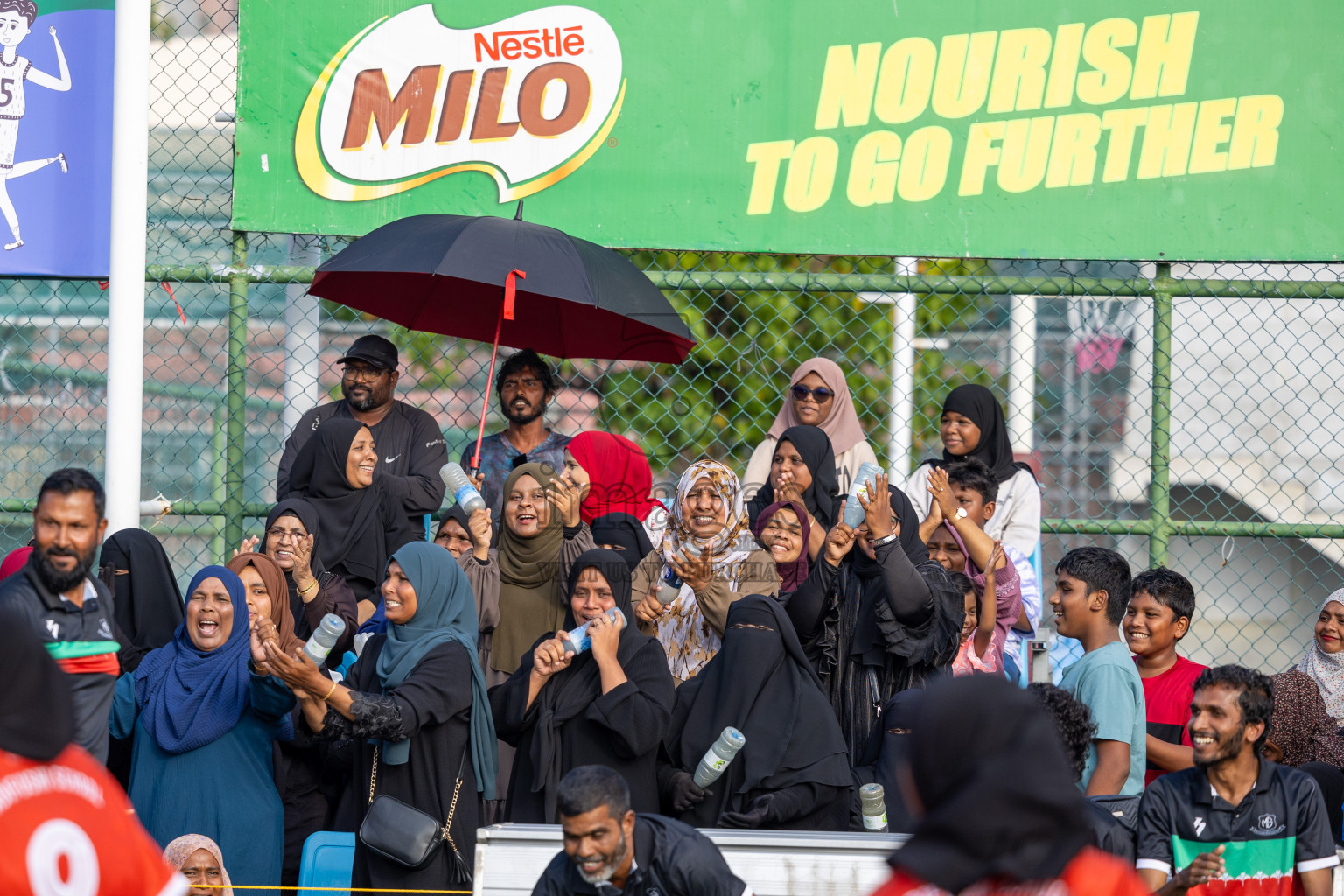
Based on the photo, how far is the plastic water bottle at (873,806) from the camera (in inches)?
177

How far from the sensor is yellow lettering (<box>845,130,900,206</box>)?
6.48m

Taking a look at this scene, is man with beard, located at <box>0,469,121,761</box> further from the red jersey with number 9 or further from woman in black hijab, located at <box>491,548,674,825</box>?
the red jersey with number 9

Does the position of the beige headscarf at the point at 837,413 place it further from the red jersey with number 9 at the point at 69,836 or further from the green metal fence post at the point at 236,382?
the red jersey with number 9 at the point at 69,836

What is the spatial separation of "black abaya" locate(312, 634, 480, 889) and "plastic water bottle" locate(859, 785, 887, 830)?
1.30m

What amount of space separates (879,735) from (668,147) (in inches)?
116

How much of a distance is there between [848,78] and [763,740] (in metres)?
3.24

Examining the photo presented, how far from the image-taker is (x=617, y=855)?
377 centimetres

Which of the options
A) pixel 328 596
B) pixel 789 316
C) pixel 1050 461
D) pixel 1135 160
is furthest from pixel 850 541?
pixel 1050 461

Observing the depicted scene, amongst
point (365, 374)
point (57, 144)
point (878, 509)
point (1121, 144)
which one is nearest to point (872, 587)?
point (878, 509)

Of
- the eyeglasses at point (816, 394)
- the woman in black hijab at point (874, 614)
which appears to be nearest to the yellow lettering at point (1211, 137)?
the eyeglasses at point (816, 394)

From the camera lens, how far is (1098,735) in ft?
15.3

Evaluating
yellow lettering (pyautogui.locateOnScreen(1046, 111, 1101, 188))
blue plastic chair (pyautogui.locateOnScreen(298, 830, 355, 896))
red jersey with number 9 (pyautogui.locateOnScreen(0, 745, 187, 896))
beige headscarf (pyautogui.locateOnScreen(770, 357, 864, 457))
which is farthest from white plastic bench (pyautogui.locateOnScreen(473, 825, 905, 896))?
yellow lettering (pyautogui.locateOnScreen(1046, 111, 1101, 188))

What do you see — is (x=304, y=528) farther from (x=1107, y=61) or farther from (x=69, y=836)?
(x=1107, y=61)

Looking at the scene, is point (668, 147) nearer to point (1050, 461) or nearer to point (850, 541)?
point (850, 541)
